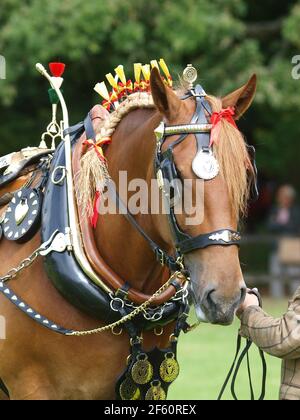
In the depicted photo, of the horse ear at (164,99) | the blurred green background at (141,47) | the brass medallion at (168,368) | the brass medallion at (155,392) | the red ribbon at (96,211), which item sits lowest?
the brass medallion at (155,392)

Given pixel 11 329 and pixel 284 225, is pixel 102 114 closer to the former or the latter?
pixel 11 329

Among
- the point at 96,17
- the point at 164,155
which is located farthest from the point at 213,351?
the point at 164,155

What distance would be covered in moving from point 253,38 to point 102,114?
10.3m

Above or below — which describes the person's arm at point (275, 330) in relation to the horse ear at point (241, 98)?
below

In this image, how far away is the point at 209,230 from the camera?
3254 mm

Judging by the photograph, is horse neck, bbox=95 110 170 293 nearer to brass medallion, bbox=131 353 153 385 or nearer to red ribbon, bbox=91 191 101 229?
red ribbon, bbox=91 191 101 229

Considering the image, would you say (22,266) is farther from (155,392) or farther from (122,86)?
(122,86)

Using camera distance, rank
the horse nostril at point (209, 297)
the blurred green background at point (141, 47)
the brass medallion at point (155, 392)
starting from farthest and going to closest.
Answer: the blurred green background at point (141, 47) → the brass medallion at point (155, 392) → the horse nostril at point (209, 297)

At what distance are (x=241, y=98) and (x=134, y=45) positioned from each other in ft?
28.7

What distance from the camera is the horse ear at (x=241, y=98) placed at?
3592 millimetres

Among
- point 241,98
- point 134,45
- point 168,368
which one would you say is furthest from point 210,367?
point 134,45

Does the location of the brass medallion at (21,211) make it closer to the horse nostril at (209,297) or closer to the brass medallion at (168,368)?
the brass medallion at (168,368)


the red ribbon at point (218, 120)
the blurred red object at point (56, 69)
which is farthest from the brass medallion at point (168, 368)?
the blurred red object at point (56, 69)

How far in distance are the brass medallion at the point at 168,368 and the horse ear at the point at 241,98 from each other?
3.61ft
